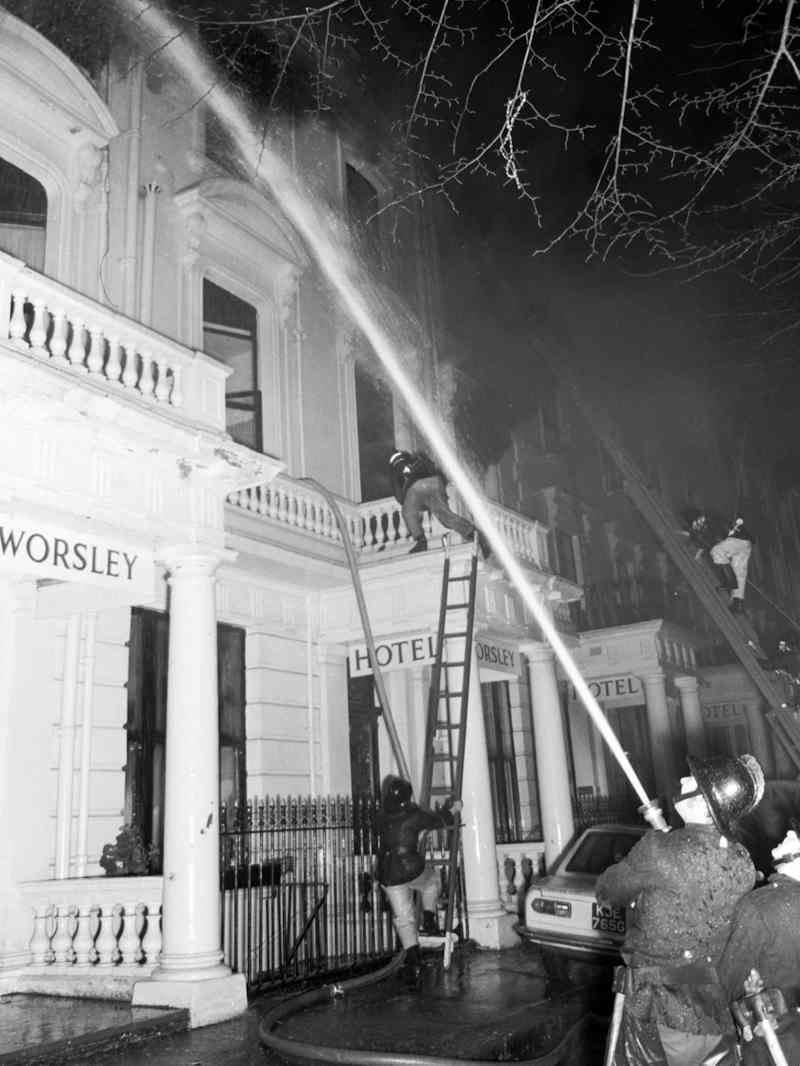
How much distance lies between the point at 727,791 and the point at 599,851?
6283 millimetres

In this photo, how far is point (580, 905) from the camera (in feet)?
29.3

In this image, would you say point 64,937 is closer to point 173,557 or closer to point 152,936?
point 152,936

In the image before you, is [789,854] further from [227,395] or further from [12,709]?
[227,395]

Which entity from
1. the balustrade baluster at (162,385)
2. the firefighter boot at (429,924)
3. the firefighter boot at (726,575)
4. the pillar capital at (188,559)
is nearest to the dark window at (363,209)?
the firefighter boot at (726,575)

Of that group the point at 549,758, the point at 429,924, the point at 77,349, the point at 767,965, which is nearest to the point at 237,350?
the point at 77,349

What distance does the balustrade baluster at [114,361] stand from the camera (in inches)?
324

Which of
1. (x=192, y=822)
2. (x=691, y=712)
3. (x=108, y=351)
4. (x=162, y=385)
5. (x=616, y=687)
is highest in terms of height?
(x=108, y=351)

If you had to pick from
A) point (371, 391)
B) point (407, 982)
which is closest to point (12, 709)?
point (407, 982)

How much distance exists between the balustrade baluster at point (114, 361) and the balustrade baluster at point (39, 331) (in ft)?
1.92

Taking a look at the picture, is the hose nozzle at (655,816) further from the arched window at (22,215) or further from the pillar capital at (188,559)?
the arched window at (22,215)

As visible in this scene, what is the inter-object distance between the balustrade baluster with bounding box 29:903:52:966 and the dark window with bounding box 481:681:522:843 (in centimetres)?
883

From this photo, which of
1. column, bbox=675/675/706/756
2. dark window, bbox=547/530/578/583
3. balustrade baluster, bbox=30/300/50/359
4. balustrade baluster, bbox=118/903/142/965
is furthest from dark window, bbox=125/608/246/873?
column, bbox=675/675/706/756

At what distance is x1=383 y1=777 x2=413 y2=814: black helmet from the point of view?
9.64 m

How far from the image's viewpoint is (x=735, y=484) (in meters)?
29.9
